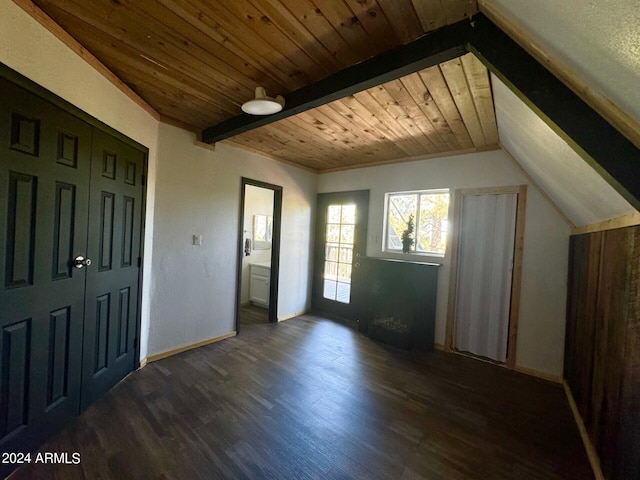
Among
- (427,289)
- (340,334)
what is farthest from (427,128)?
(340,334)

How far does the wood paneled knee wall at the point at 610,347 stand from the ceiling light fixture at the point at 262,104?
2114 mm

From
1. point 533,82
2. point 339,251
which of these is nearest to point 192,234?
point 339,251

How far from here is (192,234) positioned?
290 centimetres

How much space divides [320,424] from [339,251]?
2646 mm

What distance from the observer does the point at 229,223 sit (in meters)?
3.24

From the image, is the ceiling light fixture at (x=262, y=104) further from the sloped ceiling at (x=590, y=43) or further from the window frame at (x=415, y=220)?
the window frame at (x=415, y=220)

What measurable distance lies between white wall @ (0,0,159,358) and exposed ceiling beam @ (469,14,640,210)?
218 centimetres

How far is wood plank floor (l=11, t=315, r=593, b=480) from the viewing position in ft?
4.95

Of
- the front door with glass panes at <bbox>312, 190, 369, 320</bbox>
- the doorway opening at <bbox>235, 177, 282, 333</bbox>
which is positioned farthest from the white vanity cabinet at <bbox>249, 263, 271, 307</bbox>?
the front door with glass panes at <bbox>312, 190, 369, 320</bbox>

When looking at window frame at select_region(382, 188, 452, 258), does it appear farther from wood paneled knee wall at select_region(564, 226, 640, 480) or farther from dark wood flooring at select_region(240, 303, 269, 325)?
dark wood flooring at select_region(240, 303, 269, 325)

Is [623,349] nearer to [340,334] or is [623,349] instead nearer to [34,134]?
[340,334]

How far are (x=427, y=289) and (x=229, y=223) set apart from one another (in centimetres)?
255

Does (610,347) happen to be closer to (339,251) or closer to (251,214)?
(339,251)

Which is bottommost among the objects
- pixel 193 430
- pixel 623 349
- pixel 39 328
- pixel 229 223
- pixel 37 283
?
pixel 193 430
